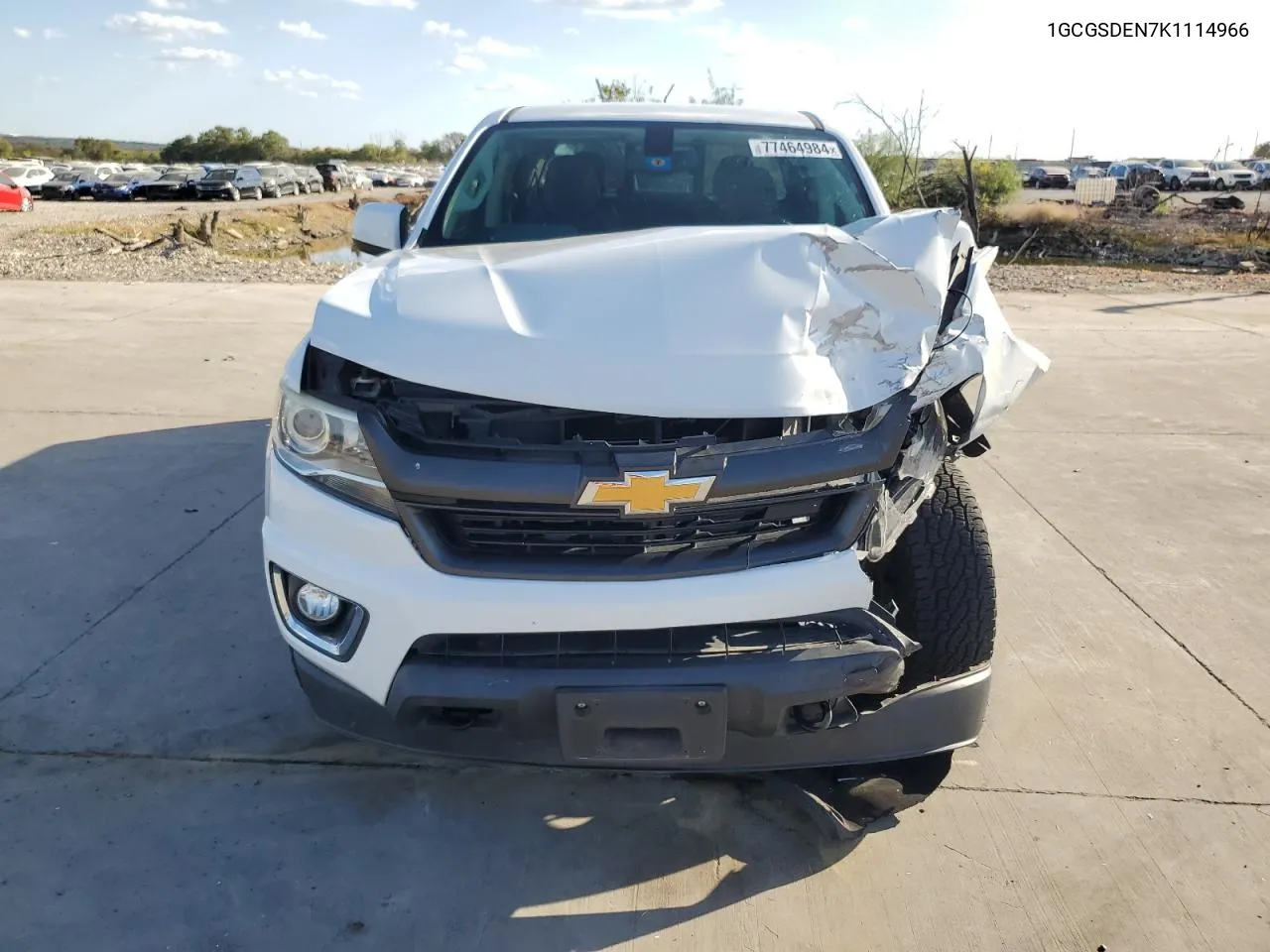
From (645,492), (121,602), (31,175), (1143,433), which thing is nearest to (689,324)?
(645,492)

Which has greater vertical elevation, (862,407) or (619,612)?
(862,407)

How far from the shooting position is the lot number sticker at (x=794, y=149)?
395 centimetres

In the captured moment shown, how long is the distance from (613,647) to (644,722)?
0.18m

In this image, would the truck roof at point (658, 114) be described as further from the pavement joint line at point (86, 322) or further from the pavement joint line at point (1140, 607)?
the pavement joint line at point (86, 322)

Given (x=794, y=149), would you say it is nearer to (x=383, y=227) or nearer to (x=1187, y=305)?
(x=383, y=227)

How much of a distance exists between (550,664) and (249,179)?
4274 cm

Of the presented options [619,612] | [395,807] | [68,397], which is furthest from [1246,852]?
[68,397]

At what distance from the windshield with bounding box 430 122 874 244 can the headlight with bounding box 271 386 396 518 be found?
147 cm

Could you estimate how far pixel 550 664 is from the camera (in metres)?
2.12

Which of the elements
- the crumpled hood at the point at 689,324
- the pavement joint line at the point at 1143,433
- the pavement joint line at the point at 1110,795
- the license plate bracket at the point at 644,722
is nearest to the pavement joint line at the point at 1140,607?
the pavement joint line at the point at 1110,795

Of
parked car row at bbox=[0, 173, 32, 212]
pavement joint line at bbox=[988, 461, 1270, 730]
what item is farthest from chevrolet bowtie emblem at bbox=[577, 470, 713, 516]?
parked car row at bbox=[0, 173, 32, 212]

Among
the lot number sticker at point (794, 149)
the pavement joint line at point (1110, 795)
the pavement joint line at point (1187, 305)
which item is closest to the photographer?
the pavement joint line at point (1110, 795)

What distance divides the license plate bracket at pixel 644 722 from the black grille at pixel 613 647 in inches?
2.9

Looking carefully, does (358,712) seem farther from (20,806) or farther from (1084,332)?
(1084,332)
